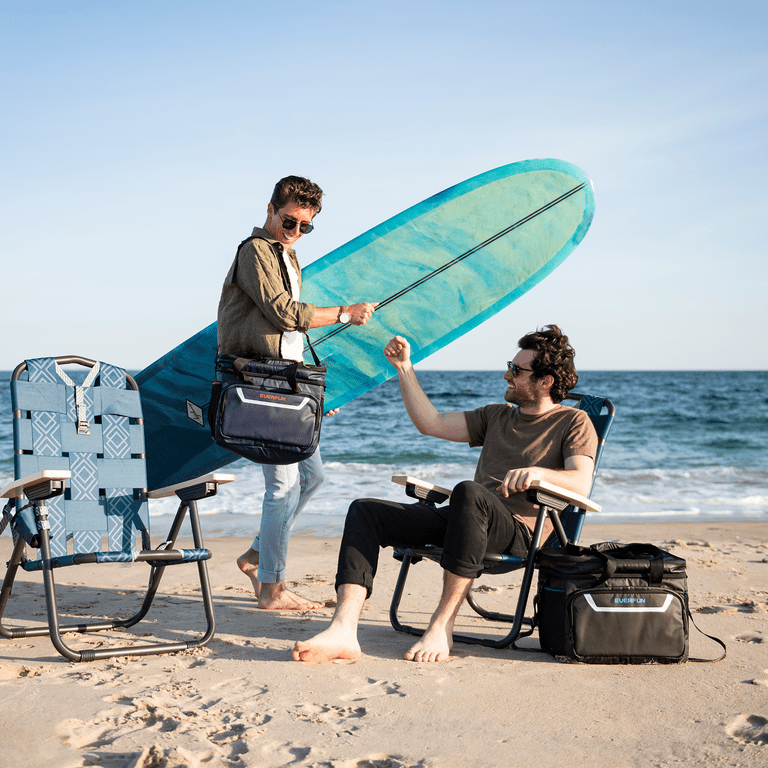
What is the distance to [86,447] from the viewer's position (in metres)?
2.81

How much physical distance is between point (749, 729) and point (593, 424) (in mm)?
1387

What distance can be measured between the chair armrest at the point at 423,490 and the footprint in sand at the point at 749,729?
3.63ft

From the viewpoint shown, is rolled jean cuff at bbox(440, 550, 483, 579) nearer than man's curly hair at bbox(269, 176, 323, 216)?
Yes

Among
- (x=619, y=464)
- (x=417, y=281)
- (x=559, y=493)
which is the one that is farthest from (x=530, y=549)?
(x=619, y=464)

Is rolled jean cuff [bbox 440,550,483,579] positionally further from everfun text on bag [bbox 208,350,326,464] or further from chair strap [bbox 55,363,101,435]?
chair strap [bbox 55,363,101,435]

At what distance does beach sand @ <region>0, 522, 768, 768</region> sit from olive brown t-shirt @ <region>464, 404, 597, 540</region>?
504 millimetres

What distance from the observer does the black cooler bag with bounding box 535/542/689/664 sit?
2.34 m

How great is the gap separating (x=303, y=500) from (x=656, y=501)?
4795 mm

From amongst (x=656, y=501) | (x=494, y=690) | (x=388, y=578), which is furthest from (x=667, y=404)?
(x=494, y=690)

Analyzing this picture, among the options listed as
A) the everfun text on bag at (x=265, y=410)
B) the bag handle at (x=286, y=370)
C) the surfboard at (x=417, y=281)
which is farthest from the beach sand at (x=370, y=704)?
the surfboard at (x=417, y=281)

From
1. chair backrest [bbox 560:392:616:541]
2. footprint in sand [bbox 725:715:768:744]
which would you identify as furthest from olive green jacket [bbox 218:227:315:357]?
footprint in sand [bbox 725:715:768:744]

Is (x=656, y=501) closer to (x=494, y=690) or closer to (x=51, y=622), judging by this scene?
(x=494, y=690)

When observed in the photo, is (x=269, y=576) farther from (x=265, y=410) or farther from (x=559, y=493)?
(x=559, y=493)

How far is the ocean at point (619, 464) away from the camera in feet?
20.6
